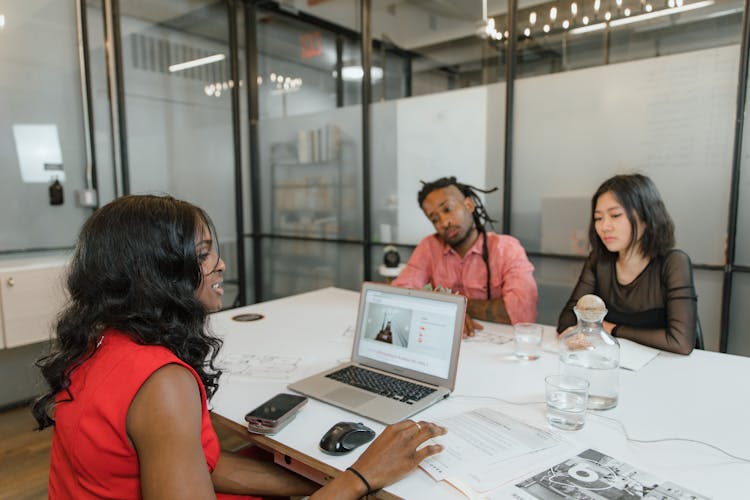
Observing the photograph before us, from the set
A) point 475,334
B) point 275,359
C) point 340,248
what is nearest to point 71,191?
point 340,248

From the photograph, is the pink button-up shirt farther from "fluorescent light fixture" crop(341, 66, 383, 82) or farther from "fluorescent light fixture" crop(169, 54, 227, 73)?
"fluorescent light fixture" crop(169, 54, 227, 73)

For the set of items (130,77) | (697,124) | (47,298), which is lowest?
(47,298)

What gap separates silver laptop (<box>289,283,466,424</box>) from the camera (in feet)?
4.32

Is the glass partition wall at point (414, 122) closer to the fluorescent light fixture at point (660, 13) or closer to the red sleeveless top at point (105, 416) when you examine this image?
the fluorescent light fixture at point (660, 13)

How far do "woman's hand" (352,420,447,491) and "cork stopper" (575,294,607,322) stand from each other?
60cm

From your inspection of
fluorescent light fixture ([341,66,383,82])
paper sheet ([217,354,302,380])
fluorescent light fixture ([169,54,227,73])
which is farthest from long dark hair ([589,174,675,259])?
fluorescent light fixture ([169,54,227,73])

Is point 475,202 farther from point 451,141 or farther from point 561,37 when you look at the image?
point 561,37

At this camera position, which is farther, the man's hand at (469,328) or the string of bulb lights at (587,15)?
the string of bulb lights at (587,15)

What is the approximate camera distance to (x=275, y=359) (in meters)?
1.72

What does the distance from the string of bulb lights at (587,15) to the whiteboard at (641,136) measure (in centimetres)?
25

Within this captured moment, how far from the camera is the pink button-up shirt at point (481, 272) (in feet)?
7.43

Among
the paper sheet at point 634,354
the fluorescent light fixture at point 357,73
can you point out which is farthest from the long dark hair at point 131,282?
the fluorescent light fixture at point 357,73

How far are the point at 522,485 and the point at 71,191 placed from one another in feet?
11.6

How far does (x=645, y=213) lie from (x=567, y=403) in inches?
42.8
